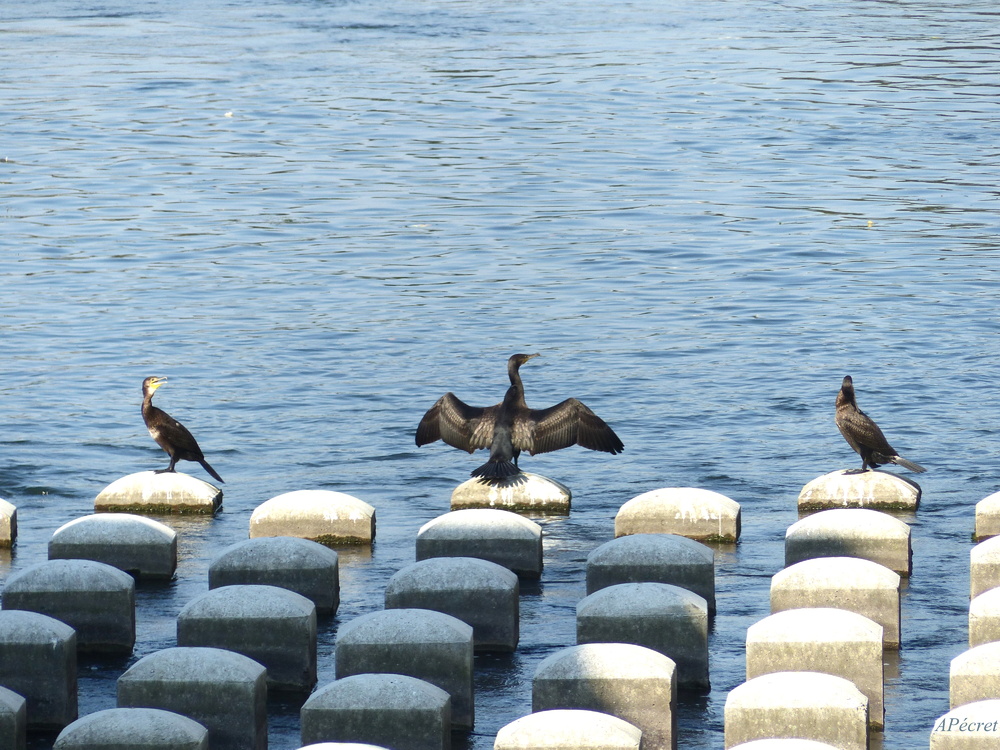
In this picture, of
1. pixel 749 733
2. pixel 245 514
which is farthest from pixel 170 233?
pixel 749 733

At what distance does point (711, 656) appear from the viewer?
1099 centimetres

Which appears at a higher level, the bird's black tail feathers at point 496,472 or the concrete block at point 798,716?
the concrete block at point 798,716

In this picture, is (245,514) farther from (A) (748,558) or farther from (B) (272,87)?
(B) (272,87)

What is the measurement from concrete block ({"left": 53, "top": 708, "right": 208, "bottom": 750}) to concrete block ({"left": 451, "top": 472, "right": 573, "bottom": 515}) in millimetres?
6402

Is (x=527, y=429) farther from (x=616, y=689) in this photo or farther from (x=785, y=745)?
(x=785, y=745)

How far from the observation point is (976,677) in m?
9.04

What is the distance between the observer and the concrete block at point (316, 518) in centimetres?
1338

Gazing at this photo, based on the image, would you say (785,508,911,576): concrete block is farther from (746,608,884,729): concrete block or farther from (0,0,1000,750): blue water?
(746,608,884,729): concrete block

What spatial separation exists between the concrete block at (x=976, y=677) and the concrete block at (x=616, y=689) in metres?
1.52

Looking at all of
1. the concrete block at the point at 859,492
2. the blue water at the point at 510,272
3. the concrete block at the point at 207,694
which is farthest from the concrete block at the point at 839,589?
the concrete block at the point at 859,492

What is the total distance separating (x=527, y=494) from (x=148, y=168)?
23755 millimetres

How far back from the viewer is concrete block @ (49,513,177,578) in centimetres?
1235

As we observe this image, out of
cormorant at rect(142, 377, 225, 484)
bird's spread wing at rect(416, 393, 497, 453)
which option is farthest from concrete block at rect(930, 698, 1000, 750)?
cormorant at rect(142, 377, 225, 484)

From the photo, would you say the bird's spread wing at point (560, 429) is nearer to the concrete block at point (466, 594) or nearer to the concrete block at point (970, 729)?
the concrete block at point (466, 594)
